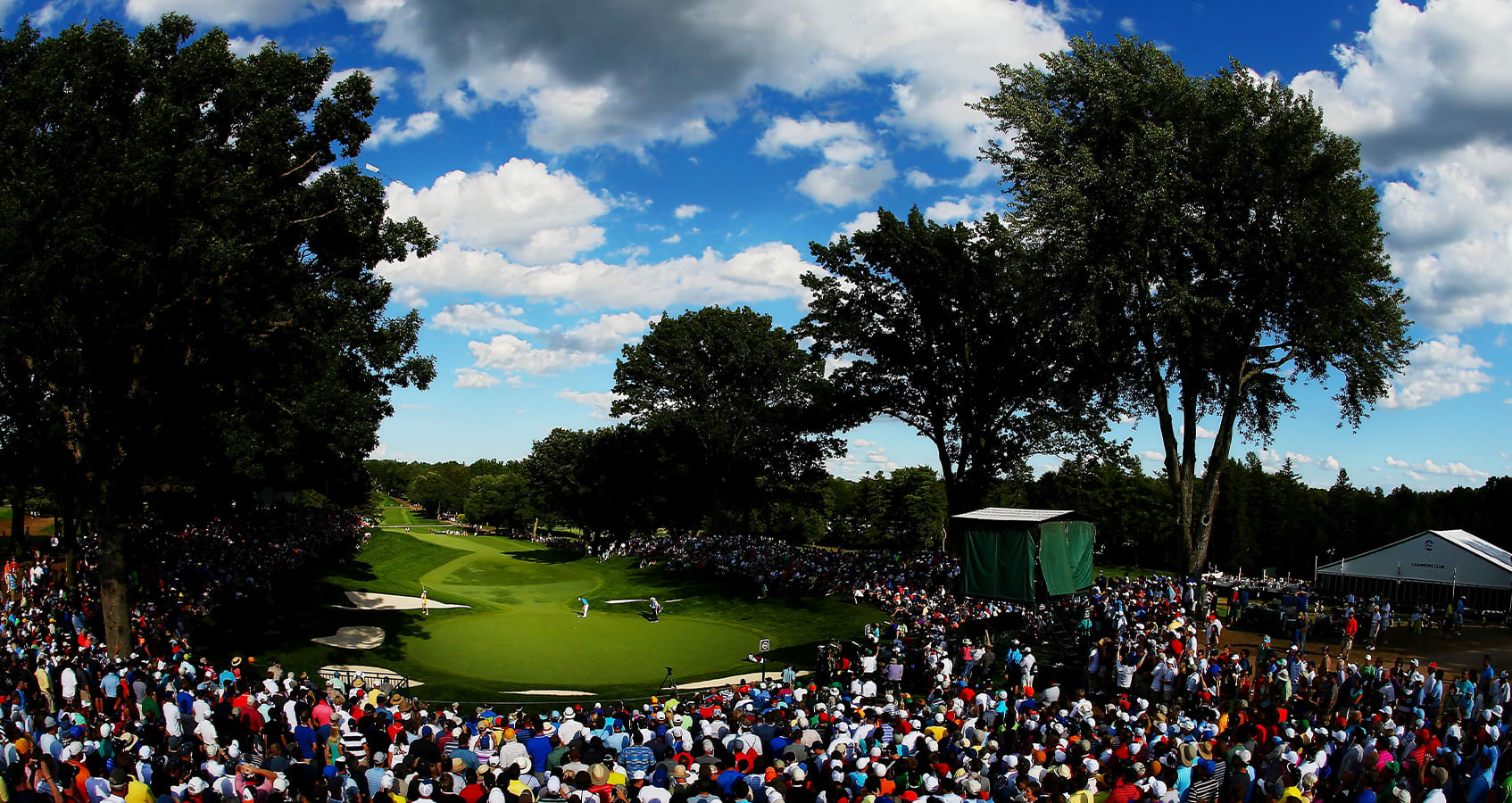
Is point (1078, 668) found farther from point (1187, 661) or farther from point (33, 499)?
point (33, 499)

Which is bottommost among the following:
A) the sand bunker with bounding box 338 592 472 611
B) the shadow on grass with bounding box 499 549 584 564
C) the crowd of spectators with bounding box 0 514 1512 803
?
the shadow on grass with bounding box 499 549 584 564

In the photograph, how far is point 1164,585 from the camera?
26938 millimetres

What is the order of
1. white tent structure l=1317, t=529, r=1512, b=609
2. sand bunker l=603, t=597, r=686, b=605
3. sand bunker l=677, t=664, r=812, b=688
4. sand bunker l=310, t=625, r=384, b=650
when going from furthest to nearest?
1. sand bunker l=603, t=597, r=686, b=605
2. white tent structure l=1317, t=529, r=1512, b=609
3. sand bunker l=310, t=625, r=384, b=650
4. sand bunker l=677, t=664, r=812, b=688

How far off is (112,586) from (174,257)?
26.5ft

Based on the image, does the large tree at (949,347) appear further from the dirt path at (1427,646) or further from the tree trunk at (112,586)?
the tree trunk at (112,586)

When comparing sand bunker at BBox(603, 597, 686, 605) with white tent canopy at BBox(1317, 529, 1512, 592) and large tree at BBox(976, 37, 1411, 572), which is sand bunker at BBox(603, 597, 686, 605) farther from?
white tent canopy at BBox(1317, 529, 1512, 592)

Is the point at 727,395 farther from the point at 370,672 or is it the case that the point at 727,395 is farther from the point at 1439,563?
the point at 1439,563

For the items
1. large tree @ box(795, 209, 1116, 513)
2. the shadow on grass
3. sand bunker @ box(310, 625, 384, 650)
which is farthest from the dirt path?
the shadow on grass

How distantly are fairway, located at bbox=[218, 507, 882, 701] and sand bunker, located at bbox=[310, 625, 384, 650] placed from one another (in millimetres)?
331

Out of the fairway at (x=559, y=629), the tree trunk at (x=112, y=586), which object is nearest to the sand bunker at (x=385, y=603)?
the fairway at (x=559, y=629)

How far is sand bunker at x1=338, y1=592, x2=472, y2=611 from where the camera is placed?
33938 mm

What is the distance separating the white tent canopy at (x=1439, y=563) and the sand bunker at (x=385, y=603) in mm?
36582

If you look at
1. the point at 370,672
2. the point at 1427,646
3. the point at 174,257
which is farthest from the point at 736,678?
the point at 1427,646

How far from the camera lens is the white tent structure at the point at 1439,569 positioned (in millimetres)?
30500
